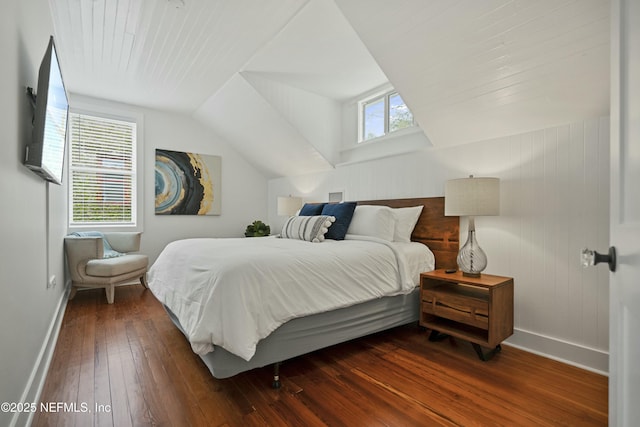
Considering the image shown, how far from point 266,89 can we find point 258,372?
10.3ft

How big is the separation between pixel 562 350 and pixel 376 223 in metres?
1.66

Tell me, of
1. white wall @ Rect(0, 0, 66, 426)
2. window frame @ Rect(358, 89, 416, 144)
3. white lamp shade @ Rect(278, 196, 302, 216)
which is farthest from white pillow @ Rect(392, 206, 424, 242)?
white wall @ Rect(0, 0, 66, 426)

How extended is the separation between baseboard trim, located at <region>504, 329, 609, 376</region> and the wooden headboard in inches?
28.9

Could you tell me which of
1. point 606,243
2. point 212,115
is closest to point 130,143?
point 212,115

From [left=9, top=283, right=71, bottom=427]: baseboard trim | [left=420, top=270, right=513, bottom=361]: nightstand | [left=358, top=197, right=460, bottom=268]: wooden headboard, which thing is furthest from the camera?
[left=358, top=197, right=460, bottom=268]: wooden headboard

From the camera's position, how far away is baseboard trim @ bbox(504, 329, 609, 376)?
2009 mm

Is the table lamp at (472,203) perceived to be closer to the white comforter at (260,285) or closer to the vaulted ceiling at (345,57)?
the white comforter at (260,285)

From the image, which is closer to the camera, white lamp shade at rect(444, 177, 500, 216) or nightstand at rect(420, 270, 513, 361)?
nightstand at rect(420, 270, 513, 361)

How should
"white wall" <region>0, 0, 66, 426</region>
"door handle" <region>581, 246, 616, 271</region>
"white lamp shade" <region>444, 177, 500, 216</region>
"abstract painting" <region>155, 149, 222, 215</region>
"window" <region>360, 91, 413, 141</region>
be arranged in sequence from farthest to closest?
"abstract painting" <region>155, 149, 222, 215</region> < "window" <region>360, 91, 413, 141</region> < "white lamp shade" <region>444, 177, 500, 216</region> < "white wall" <region>0, 0, 66, 426</region> < "door handle" <region>581, 246, 616, 271</region>

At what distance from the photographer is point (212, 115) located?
4.66 metres

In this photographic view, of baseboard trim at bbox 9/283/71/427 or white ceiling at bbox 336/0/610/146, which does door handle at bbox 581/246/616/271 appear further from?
baseboard trim at bbox 9/283/71/427

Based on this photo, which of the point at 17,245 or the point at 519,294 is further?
the point at 519,294

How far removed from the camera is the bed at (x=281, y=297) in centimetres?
163

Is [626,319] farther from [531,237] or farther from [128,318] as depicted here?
[128,318]
